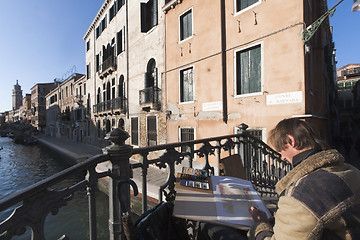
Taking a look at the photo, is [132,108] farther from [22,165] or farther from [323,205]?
[22,165]

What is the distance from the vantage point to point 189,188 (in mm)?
1609

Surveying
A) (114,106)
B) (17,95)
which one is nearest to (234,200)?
(114,106)

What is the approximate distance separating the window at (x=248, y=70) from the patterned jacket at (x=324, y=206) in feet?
20.2

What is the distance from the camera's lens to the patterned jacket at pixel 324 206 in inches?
33.4

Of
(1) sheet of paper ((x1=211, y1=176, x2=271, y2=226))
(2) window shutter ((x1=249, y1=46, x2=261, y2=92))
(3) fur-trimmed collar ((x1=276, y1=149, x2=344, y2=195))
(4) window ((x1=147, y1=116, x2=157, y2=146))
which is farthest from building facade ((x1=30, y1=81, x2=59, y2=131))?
(3) fur-trimmed collar ((x1=276, y1=149, x2=344, y2=195))

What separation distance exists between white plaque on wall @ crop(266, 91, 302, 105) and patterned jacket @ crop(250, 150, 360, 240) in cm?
543

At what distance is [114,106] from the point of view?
1538cm

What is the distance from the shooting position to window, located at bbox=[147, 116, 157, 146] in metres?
11.4

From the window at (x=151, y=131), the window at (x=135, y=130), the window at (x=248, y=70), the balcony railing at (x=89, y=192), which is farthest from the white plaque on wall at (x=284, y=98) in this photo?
the window at (x=135, y=130)

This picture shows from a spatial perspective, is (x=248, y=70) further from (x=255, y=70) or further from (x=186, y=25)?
(x=186, y=25)

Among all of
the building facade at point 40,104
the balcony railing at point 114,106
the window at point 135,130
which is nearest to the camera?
the window at point 135,130

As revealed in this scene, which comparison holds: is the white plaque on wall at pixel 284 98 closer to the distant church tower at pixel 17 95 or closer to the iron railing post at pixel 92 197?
the iron railing post at pixel 92 197

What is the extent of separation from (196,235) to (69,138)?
111ft

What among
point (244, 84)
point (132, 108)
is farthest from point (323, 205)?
point (132, 108)
